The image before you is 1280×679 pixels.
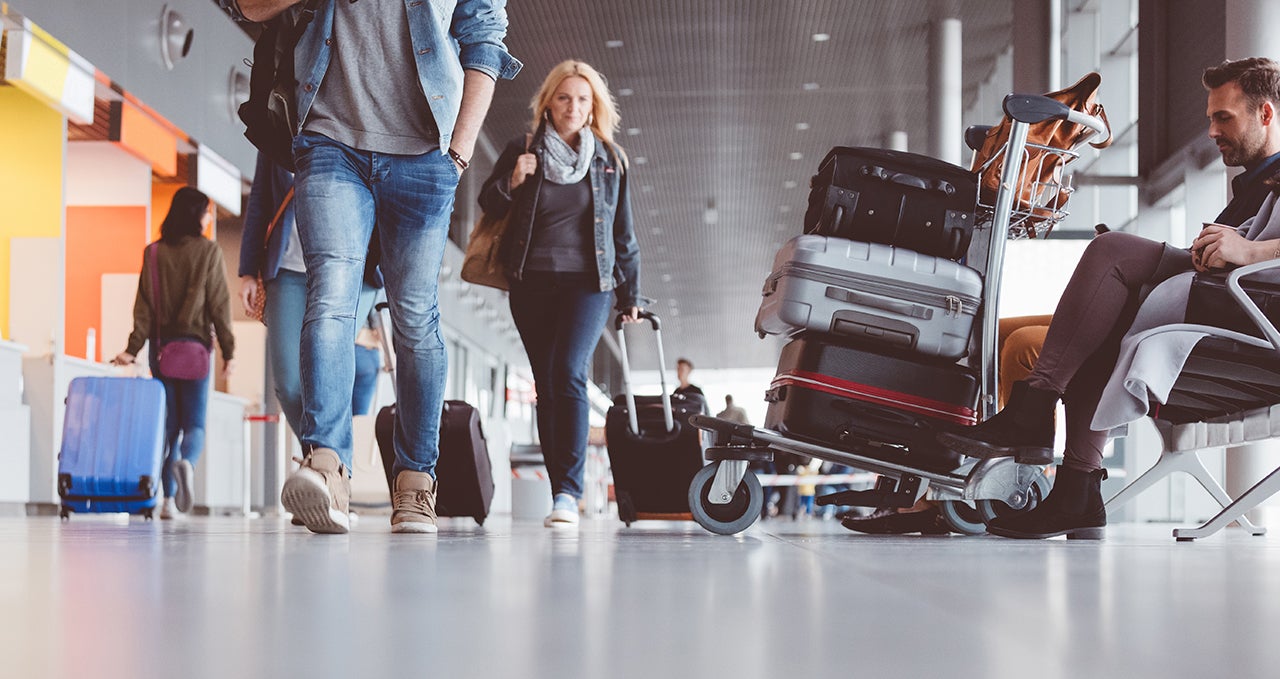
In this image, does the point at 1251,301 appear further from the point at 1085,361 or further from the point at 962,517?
the point at 962,517

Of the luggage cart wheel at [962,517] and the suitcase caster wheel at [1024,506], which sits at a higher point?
the suitcase caster wheel at [1024,506]

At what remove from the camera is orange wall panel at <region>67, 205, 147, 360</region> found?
9883 mm

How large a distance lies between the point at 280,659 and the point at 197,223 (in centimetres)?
587

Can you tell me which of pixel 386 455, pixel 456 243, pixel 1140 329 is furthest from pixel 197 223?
pixel 456 243

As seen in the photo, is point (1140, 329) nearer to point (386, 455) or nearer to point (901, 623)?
point (901, 623)

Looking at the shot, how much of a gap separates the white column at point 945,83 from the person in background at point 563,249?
881 cm

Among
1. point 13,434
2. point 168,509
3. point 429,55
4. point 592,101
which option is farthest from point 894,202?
point 13,434

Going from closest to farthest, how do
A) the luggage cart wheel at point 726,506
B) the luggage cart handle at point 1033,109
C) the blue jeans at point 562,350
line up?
the luggage cart handle at point 1033,109 < the luggage cart wheel at point 726,506 < the blue jeans at point 562,350

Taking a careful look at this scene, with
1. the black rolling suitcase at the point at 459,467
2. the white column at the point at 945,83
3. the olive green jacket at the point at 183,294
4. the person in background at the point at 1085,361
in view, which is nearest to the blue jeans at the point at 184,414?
the olive green jacket at the point at 183,294

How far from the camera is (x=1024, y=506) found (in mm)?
3133

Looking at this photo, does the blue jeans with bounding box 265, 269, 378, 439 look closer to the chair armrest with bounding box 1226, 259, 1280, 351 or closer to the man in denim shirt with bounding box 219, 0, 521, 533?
the man in denim shirt with bounding box 219, 0, 521, 533

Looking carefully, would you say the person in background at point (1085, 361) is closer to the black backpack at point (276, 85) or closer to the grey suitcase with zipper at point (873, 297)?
the grey suitcase with zipper at point (873, 297)

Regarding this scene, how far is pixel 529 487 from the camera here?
13.1 metres

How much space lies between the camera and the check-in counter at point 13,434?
731 cm
